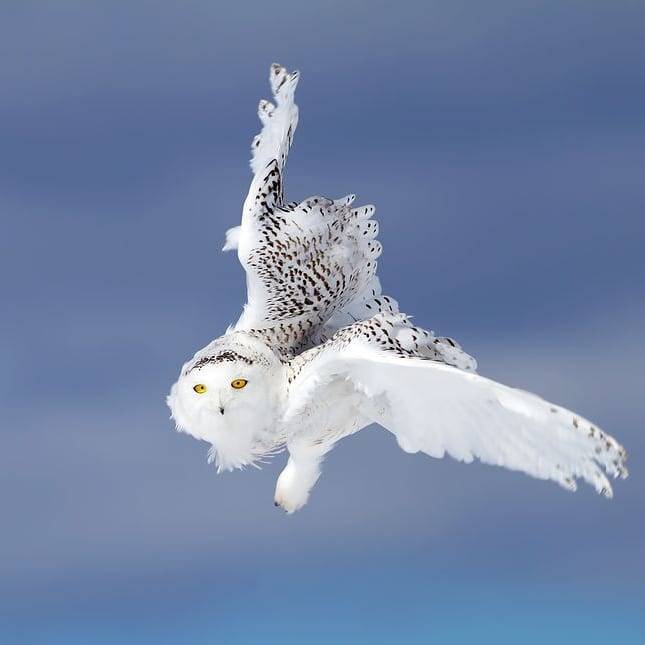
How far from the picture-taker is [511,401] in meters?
3.85

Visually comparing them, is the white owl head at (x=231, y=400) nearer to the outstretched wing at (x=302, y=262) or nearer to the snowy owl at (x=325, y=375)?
the snowy owl at (x=325, y=375)

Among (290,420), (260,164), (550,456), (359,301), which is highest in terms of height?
(260,164)

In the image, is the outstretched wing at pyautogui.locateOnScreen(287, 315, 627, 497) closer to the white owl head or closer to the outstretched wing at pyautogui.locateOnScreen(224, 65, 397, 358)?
the white owl head

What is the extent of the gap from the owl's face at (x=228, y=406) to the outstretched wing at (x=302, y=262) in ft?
1.38

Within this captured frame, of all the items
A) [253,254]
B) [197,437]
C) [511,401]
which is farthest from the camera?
[253,254]

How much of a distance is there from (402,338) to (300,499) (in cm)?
109

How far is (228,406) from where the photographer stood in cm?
445

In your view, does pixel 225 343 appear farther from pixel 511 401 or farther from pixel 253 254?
pixel 511 401

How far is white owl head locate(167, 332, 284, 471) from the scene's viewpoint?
4449 mm

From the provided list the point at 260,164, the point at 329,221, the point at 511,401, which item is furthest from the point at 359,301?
the point at 511,401

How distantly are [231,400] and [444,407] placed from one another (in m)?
0.79

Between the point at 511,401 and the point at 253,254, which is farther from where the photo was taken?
the point at 253,254

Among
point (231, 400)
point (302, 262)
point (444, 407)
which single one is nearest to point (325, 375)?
point (231, 400)

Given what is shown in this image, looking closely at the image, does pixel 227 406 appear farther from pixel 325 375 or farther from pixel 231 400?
pixel 325 375
